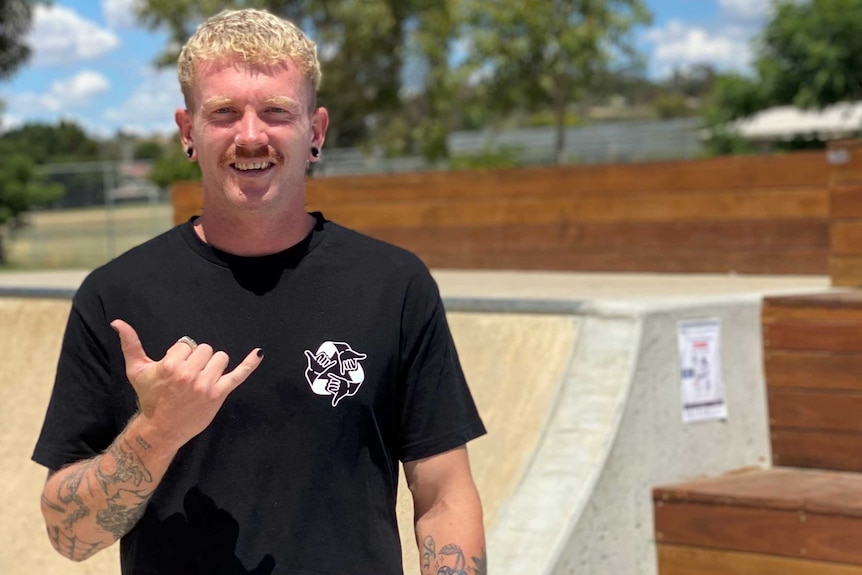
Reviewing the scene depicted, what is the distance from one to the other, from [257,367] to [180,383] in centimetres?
25

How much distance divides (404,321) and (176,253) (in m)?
0.44

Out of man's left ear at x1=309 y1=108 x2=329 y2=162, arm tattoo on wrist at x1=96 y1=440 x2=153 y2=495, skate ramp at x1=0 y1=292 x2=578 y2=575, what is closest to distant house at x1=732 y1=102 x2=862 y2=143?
skate ramp at x1=0 y1=292 x2=578 y2=575

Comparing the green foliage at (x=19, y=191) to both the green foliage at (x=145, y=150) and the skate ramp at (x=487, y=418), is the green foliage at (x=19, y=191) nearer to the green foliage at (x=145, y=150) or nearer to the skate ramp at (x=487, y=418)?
the green foliage at (x=145, y=150)

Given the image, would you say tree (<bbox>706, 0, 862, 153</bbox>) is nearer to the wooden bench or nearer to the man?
the wooden bench

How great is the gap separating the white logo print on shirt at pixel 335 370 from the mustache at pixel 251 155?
13.6 inches

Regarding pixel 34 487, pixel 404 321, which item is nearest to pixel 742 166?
pixel 34 487

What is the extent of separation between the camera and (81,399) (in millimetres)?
2105

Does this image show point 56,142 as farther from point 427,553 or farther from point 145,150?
point 427,553

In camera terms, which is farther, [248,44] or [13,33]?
[13,33]

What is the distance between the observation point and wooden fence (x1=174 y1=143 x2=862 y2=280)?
9227mm

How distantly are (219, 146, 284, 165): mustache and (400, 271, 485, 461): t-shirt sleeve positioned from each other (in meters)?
0.35

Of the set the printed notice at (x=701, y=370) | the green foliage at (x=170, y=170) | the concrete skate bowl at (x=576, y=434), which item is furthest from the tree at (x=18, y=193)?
the printed notice at (x=701, y=370)

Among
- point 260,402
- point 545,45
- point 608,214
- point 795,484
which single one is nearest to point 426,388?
point 260,402

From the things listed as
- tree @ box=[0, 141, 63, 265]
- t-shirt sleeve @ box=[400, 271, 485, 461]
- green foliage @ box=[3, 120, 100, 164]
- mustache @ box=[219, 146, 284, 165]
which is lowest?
t-shirt sleeve @ box=[400, 271, 485, 461]
